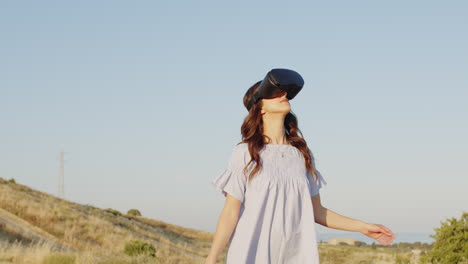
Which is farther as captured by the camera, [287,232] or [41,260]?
[41,260]

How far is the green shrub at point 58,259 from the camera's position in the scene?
13.4m

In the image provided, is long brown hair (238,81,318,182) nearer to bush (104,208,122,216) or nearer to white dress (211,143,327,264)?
white dress (211,143,327,264)

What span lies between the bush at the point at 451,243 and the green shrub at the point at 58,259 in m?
8.10

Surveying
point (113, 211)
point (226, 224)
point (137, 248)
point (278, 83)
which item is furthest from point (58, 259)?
point (113, 211)

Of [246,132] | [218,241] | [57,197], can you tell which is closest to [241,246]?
[218,241]

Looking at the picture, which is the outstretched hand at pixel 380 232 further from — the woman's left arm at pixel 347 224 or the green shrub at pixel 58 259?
the green shrub at pixel 58 259

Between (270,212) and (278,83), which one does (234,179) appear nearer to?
(270,212)

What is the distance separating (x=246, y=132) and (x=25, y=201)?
30600 millimetres

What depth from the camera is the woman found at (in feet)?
12.6

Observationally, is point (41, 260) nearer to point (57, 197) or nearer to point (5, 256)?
point (5, 256)

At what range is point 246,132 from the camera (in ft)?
13.8

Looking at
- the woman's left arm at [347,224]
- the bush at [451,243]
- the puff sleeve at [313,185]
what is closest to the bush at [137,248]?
the bush at [451,243]

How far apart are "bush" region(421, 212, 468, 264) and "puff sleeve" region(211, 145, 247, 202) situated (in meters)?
11.0

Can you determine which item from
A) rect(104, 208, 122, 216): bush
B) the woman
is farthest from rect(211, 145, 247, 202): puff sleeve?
rect(104, 208, 122, 216): bush
